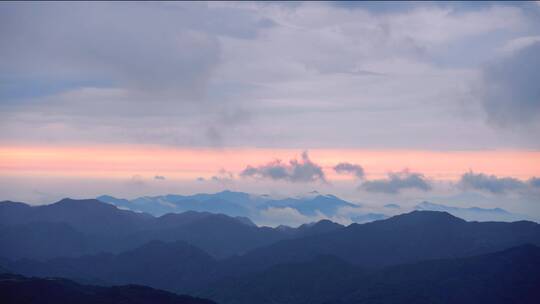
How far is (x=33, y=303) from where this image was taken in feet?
651

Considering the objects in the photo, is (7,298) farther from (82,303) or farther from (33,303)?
(82,303)

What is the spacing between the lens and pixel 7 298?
651 ft

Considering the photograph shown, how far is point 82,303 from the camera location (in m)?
200

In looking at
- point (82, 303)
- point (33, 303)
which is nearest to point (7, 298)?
point (33, 303)

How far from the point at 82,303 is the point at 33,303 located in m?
14.5

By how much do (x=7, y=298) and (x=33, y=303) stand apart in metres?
7.97

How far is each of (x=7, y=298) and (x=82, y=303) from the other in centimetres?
2237
